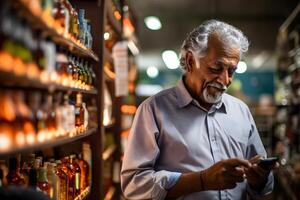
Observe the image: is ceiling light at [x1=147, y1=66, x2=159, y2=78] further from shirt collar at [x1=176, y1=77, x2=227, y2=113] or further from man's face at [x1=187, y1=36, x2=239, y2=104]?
man's face at [x1=187, y1=36, x2=239, y2=104]

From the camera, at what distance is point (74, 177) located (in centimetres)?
288

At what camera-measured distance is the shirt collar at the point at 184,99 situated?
104 inches

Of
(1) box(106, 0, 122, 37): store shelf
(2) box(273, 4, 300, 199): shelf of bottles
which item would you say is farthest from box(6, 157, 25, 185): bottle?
(2) box(273, 4, 300, 199): shelf of bottles

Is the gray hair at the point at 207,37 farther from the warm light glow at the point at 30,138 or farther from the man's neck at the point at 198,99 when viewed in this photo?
the warm light glow at the point at 30,138

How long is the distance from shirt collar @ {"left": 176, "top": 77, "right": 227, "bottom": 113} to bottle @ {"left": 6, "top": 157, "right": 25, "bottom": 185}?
3.09ft

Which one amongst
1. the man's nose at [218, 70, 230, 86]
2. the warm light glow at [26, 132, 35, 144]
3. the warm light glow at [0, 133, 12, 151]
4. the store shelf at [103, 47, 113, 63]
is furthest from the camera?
the store shelf at [103, 47, 113, 63]

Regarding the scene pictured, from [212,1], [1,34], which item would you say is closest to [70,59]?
[1,34]

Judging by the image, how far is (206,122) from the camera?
2.67m

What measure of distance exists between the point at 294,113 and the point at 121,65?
428 cm

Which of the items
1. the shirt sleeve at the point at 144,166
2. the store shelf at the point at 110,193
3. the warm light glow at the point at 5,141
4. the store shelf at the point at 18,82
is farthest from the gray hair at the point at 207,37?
the store shelf at the point at 110,193

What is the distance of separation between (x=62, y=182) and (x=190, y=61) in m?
1.00

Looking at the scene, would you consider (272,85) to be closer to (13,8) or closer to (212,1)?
(212,1)

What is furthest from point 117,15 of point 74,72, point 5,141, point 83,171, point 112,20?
point 5,141

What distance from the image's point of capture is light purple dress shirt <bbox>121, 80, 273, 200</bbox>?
2463 millimetres
